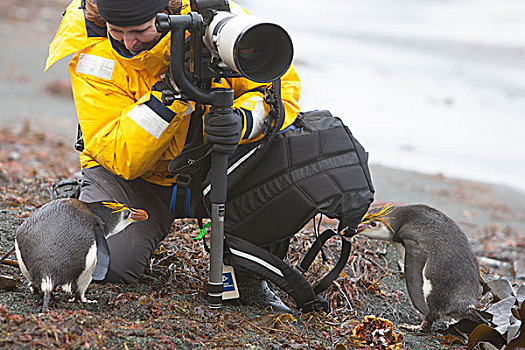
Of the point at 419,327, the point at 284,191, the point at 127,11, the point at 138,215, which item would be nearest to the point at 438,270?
the point at 419,327

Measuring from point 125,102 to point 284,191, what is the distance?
947 millimetres

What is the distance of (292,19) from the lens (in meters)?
21.5

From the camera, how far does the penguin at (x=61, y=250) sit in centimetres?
263

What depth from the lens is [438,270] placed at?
323 centimetres

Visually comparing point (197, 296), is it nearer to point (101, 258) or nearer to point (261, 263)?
point (261, 263)

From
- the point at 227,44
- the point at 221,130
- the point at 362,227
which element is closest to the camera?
the point at 227,44

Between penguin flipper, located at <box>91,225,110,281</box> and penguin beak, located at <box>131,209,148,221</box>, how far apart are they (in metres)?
0.32

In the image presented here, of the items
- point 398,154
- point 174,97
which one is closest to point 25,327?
point 174,97

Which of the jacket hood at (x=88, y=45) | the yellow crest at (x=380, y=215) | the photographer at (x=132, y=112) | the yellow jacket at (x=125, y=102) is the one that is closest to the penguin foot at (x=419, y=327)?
the yellow crest at (x=380, y=215)

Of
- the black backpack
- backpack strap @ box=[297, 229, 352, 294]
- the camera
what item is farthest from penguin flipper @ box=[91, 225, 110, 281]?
backpack strap @ box=[297, 229, 352, 294]

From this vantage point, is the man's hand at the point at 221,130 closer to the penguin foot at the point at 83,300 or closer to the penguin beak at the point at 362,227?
the penguin foot at the point at 83,300

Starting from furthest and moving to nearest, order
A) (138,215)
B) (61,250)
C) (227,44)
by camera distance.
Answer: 1. (138,215)
2. (61,250)
3. (227,44)

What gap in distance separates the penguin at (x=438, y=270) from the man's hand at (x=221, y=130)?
1403 millimetres

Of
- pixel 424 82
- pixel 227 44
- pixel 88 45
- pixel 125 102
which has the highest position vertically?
pixel 227 44
